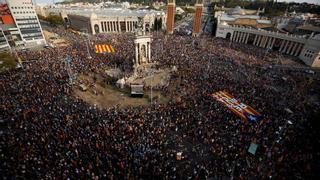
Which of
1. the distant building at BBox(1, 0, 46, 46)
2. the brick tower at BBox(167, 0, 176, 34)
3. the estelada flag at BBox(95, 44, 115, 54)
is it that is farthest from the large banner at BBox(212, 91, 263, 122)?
the distant building at BBox(1, 0, 46, 46)

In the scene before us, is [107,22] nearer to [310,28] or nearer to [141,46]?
[141,46]

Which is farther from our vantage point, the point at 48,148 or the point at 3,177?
the point at 48,148

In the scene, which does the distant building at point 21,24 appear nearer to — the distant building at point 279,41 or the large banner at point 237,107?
the large banner at point 237,107

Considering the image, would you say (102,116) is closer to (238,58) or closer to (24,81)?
(24,81)

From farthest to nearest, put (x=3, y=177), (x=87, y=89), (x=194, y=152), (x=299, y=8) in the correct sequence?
(x=299, y=8) < (x=87, y=89) < (x=194, y=152) < (x=3, y=177)

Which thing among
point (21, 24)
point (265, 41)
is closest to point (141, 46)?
point (21, 24)

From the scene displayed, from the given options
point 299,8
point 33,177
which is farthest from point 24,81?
point 299,8

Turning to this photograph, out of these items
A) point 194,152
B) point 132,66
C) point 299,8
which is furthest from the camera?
point 299,8

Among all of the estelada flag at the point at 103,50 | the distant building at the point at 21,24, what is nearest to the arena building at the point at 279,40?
the estelada flag at the point at 103,50
